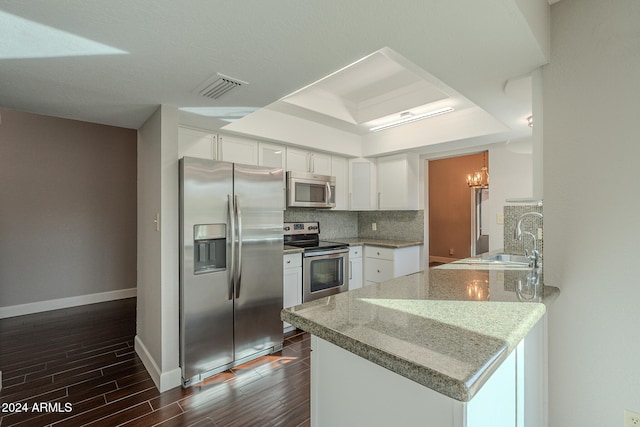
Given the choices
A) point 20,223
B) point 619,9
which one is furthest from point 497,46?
point 20,223

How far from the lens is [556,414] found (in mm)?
1456

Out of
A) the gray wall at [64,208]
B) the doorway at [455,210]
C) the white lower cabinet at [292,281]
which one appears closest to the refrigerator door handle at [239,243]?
the white lower cabinet at [292,281]

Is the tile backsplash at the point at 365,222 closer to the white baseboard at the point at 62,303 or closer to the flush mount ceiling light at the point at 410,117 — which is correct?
the flush mount ceiling light at the point at 410,117

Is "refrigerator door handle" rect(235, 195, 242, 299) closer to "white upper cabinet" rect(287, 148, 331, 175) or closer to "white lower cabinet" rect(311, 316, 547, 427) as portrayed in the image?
"white upper cabinet" rect(287, 148, 331, 175)

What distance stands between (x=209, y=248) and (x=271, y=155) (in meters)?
1.39

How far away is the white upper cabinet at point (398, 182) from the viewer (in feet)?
13.1

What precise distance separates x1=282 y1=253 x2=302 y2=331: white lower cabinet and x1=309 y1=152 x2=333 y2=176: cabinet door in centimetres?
120

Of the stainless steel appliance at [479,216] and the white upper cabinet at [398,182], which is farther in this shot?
the stainless steel appliance at [479,216]

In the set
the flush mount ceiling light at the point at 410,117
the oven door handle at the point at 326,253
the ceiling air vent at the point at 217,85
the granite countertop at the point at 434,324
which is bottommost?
the oven door handle at the point at 326,253

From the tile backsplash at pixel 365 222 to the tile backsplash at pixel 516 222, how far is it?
1259 mm

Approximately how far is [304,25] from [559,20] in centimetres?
130

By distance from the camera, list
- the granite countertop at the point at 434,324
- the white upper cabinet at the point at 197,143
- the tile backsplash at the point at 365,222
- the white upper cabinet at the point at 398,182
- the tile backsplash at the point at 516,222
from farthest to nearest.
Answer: the tile backsplash at the point at 365,222 → the white upper cabinet at the point at 398,182 → the tile backsplash at the point at 516,222 → the white upper cabinet at the point at 197,143 → the granite countertop at the point at 434,324

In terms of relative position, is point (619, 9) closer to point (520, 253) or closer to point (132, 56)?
point (520, 253)

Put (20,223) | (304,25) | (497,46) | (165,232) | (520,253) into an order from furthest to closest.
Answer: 1. (20,223)
2. (520,253)
3. (165,232)
4. (497,46)
5. (304,25)
